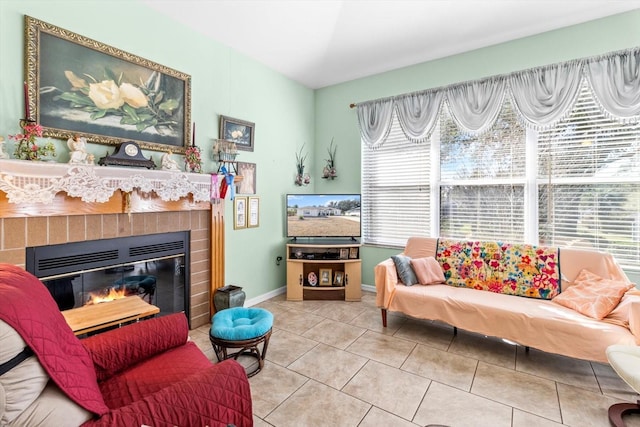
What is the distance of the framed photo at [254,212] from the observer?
3.64 m

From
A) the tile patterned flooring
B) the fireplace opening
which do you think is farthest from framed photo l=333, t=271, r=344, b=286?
the fireplace opening

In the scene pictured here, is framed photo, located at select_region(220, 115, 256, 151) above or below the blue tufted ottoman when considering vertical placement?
above

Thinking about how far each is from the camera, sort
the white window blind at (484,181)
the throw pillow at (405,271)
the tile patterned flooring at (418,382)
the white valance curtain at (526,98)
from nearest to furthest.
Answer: the tile patterned flooring at (418,382) → the white valance curtain at (526,98) → the throw pillow at (405,271) → the white window blind at (484,181)

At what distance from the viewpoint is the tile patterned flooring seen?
1.79 metres

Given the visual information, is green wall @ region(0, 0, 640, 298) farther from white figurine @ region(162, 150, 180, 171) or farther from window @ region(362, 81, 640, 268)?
window @ region(362, 81, 640, 268)

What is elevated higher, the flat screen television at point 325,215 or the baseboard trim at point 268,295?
the flat screen television at point 325,215

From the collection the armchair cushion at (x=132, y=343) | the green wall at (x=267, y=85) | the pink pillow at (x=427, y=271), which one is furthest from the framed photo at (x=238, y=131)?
the pink pillow at (x=427, y=271)

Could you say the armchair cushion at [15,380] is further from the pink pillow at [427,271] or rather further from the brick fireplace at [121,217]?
the pink pillow at [427,271]

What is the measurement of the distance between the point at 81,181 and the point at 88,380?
152cm

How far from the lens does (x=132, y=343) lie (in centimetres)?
154

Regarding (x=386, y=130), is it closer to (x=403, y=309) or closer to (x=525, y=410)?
(x=403, y=309)

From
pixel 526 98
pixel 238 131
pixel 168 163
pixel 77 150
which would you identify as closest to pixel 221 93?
pixel 238 131

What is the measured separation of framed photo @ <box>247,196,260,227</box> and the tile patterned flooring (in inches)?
50.6

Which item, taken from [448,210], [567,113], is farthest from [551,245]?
[567,113]
